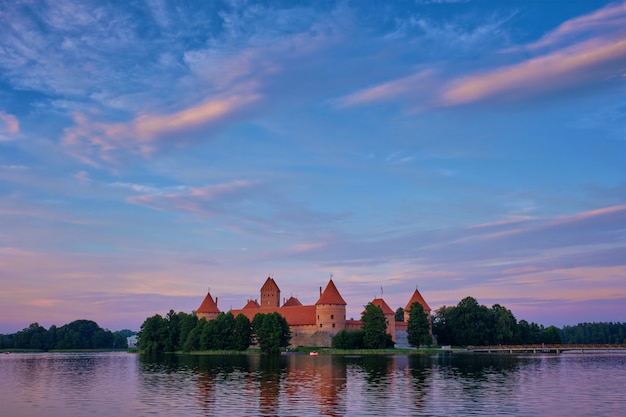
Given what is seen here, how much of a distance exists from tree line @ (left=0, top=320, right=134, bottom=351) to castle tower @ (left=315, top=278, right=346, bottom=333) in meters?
90.5

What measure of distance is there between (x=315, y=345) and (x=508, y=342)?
3659 cm

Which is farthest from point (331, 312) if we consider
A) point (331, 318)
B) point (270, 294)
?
point (270, 294)

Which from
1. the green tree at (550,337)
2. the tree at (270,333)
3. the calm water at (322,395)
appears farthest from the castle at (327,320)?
the calm water at (322,395)

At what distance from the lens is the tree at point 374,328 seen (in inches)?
3637

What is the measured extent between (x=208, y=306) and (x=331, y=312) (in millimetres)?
31802

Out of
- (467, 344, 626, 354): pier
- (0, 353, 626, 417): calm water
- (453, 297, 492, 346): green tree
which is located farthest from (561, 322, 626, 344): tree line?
(0, 353, 626, 417): calm water

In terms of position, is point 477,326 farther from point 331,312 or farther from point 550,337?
point 331,312

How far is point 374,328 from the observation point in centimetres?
9244

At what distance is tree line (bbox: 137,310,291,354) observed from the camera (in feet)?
301

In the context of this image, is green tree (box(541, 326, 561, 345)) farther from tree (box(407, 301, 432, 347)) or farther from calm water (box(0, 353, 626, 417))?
calm water (box(0, 353, 626, 417))

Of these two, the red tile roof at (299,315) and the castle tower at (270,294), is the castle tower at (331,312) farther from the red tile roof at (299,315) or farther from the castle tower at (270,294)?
the castle tower at (270,294)

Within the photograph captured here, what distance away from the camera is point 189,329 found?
101 m

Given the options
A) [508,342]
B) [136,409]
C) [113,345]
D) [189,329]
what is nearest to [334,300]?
[189,329]

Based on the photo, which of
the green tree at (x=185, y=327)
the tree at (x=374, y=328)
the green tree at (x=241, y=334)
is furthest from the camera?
the green tree at (x=185, y=327)
